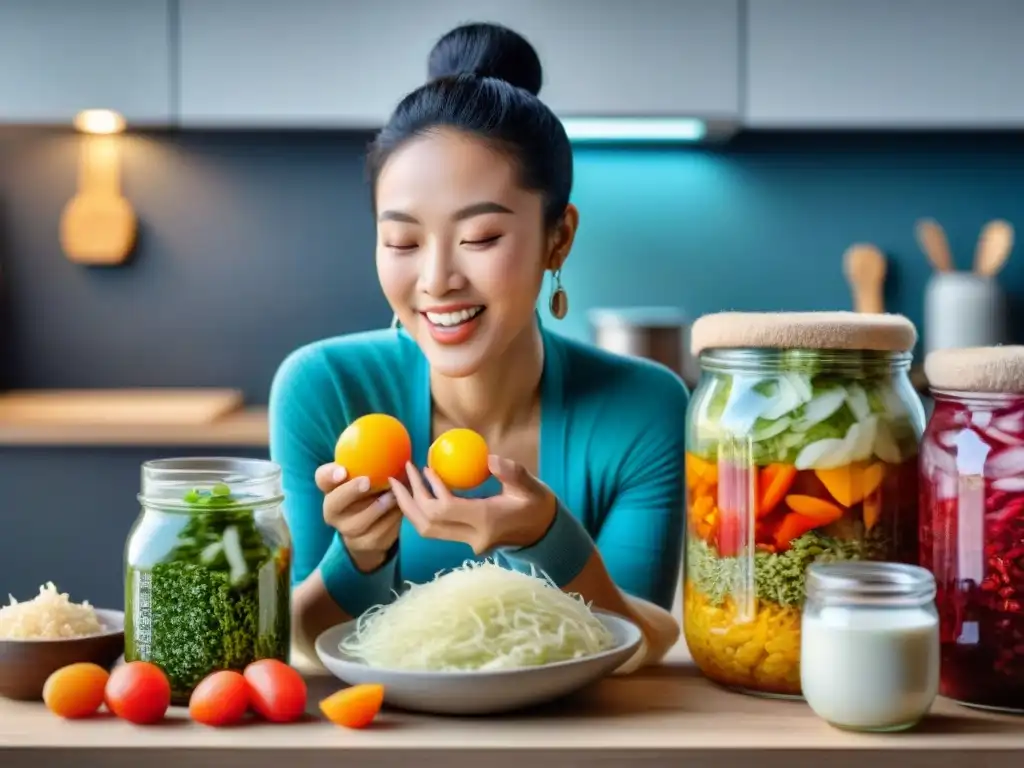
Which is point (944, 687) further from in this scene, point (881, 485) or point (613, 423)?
point (613, 423)

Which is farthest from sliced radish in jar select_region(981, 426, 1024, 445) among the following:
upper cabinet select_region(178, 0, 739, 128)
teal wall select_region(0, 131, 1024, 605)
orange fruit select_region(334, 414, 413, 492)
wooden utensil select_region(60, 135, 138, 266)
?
wooden utensil select_region(60, 135, 138, 266)

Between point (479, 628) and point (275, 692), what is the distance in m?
0.15

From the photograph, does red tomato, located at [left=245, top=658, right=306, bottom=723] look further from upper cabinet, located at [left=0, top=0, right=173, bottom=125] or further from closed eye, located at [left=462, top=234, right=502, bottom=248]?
upper cabinet, located at [left=0, top=0, right=173, bottom=125]

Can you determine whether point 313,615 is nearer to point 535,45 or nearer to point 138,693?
point 138,693

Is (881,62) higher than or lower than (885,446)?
higher

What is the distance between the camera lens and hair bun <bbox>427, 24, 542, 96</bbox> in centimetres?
136

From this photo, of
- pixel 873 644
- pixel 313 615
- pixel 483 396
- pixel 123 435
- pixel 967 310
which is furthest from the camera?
pixel 967 310

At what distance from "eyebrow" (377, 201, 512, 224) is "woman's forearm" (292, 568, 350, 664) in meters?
0.34

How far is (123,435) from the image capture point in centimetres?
280

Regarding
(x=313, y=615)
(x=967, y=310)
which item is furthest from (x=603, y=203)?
(x=313, y=615)

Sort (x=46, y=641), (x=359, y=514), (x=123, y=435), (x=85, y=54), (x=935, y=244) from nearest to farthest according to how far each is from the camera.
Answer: (x=46, y=641), (x=359, y=514), (x=123, y=435), (x=85, y=54), (x=935, y=244)

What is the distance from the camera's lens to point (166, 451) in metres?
2.81

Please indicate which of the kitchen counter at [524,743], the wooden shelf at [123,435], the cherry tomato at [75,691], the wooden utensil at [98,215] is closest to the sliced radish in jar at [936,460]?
the kitchen counter at [524,743]

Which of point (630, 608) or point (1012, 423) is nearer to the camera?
point (1012, 423)
